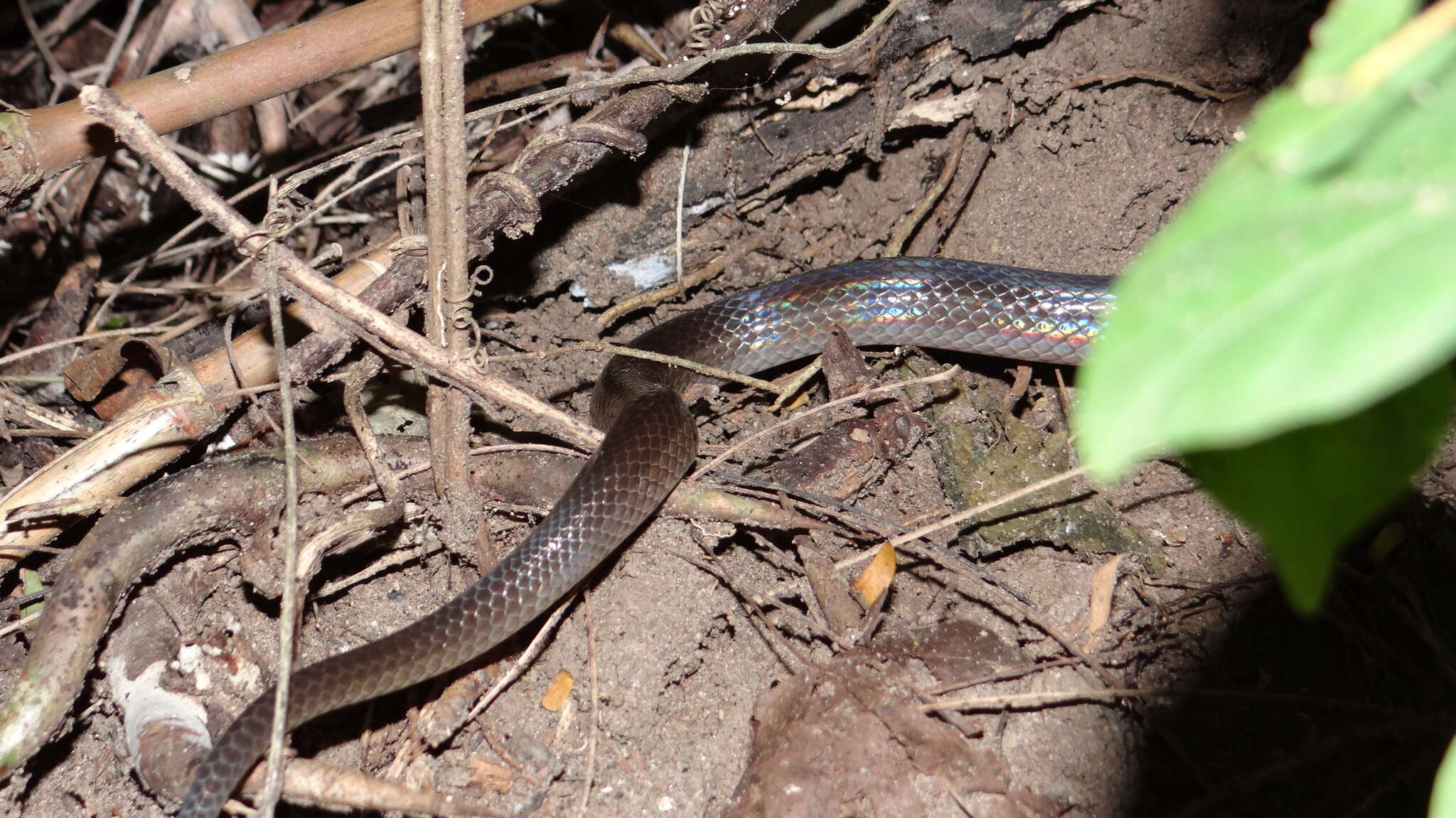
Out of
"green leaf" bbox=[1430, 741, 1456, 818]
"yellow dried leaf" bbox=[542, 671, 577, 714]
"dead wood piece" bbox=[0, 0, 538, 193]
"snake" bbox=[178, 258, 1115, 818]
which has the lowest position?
"green leaf" bbox=[1430, 741, 1456, 818]

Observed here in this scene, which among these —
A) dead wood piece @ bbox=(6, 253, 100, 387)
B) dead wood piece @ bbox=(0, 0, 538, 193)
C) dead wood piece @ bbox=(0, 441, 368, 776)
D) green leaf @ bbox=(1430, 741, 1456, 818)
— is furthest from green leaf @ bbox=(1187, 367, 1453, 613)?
dead wood piece @ bbox=(6, 253, 100, 387)

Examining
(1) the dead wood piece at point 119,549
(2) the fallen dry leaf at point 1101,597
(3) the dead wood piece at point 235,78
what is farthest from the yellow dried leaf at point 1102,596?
(3) the dead wood piece at point 235,78

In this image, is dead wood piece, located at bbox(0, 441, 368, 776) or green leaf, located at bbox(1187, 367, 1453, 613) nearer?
green leaf, located at bbox(1187, 367, 1453, 613)

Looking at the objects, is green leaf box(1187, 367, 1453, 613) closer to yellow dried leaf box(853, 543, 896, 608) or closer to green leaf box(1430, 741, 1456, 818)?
green leaf box(1430, 741, 1456, 818)

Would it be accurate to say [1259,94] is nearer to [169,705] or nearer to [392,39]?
[392,39]

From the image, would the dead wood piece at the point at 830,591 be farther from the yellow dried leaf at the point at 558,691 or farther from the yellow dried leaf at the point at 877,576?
the yellow dried leaf at the point at 558,691

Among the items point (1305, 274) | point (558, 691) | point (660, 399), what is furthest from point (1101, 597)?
point (1305, 274)

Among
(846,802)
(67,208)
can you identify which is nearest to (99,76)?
(67,208)
